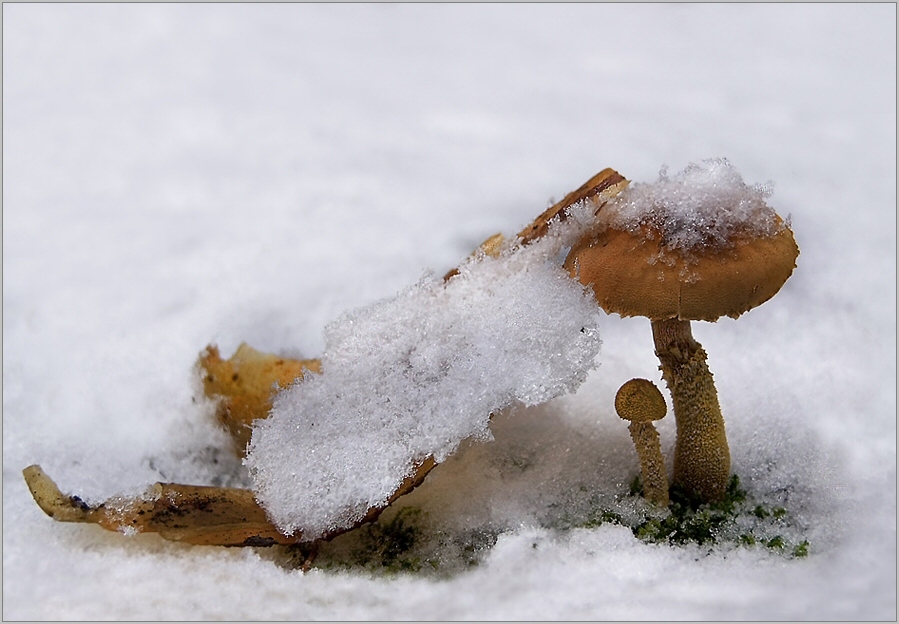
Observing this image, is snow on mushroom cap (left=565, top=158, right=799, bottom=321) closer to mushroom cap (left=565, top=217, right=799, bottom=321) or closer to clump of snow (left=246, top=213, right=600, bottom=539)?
mushroom cap (left=565, top=217, right=799, bottom=321)

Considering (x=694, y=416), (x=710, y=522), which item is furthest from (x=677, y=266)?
(x=710, y=522)

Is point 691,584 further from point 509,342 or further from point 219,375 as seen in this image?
point 219,375

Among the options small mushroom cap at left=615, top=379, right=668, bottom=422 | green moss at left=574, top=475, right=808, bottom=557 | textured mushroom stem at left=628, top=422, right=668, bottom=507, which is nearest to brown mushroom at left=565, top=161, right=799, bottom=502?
small mushroom cap at left=615, top=379, right=668, bottom=422

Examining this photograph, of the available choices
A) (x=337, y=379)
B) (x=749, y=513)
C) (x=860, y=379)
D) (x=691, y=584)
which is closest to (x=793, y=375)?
(x=860, y=379)

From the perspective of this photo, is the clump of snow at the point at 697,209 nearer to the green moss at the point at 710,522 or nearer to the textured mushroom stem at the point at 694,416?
the textured mushroom stem at the point at 694,416

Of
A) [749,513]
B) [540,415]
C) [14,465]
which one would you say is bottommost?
[14,465]

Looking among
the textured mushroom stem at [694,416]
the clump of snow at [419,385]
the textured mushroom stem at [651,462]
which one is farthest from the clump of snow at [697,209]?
the textured mushroom stem at [651,462]
